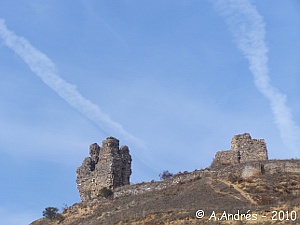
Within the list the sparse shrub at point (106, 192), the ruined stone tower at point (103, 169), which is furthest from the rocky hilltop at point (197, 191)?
the sparse shrub at point (106, 192)

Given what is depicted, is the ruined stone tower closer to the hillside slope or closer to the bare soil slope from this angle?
the hillside slope

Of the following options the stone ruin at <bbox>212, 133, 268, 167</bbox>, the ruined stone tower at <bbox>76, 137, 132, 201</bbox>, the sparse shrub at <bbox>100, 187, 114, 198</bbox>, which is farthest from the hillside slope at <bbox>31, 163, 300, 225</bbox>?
the stone ruin at <bbox>212, 133, 268, 167</bbox>

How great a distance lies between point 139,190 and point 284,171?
13.0m

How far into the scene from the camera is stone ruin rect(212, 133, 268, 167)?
187 feet

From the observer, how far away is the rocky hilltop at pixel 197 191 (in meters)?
38.9

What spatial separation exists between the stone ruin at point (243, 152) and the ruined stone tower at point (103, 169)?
9452 millimetres

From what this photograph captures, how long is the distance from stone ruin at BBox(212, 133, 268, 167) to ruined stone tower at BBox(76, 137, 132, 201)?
31.0 ft

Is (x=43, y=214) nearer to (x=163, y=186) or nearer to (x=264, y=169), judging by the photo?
(x=163, y=186)

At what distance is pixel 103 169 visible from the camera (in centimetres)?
6050

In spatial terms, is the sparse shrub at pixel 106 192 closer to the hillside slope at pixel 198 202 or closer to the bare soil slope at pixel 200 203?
the hillside slope at pixel 198 202

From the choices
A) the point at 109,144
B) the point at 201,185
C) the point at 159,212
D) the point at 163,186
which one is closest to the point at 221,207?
the point at 159,212

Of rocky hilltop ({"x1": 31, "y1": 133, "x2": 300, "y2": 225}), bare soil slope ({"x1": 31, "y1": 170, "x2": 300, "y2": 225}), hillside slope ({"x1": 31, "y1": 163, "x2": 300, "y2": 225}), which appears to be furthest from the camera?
rocky hilltop ({"x1": 31, "y1": 133, "x2": 300, "y2": 225})

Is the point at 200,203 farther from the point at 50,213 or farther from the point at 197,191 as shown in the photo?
the point at 50,213

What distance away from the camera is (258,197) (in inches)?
1763
